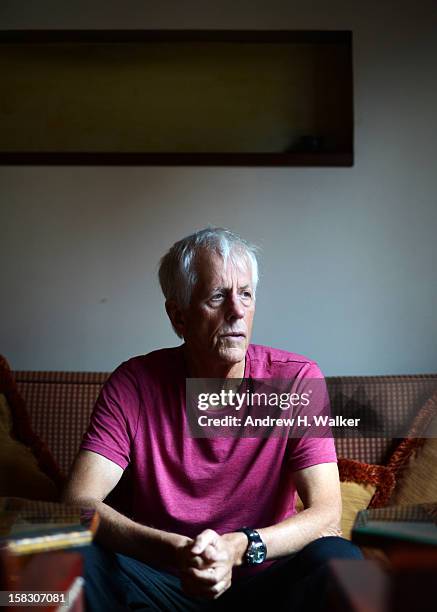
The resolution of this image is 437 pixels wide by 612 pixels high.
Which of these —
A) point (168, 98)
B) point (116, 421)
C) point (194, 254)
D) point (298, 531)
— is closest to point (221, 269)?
point (194, 254)

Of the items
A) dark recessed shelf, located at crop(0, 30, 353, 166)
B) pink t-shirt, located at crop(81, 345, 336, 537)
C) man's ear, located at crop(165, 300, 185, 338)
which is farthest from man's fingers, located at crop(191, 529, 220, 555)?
dark recessed shelf, located at crop(0, 30, 353, 166)

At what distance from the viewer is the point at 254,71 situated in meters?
2.69

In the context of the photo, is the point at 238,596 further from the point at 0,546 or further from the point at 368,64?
the point at 368,64

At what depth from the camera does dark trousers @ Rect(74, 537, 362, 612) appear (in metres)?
1.14

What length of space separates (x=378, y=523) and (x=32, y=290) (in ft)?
6.01

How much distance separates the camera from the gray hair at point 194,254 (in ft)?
5.14

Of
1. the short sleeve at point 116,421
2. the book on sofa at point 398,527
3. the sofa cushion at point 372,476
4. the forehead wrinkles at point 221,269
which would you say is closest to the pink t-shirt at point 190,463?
the short sleeve at point 116,421

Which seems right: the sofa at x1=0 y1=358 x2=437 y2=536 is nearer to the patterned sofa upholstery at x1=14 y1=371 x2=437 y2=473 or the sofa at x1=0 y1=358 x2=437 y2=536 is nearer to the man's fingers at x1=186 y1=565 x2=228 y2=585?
the patterned sofa upholstery at x1=14 y1=371 x2=437 y2=473

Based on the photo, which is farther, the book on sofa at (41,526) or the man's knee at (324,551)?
the man's knee at (324,551)

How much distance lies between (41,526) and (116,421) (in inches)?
18.8

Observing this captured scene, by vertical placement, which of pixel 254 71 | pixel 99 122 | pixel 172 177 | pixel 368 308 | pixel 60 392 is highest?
pixel 254 71

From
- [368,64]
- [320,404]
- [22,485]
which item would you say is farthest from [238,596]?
[368,64]

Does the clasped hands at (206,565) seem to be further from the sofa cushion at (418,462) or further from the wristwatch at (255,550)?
the sofa cushion at (418,462)

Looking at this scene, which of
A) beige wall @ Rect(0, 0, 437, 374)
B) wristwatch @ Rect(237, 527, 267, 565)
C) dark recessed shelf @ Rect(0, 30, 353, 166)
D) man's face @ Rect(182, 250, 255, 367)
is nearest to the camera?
wristwatch @ Rect(237, 527, 267, 565)
